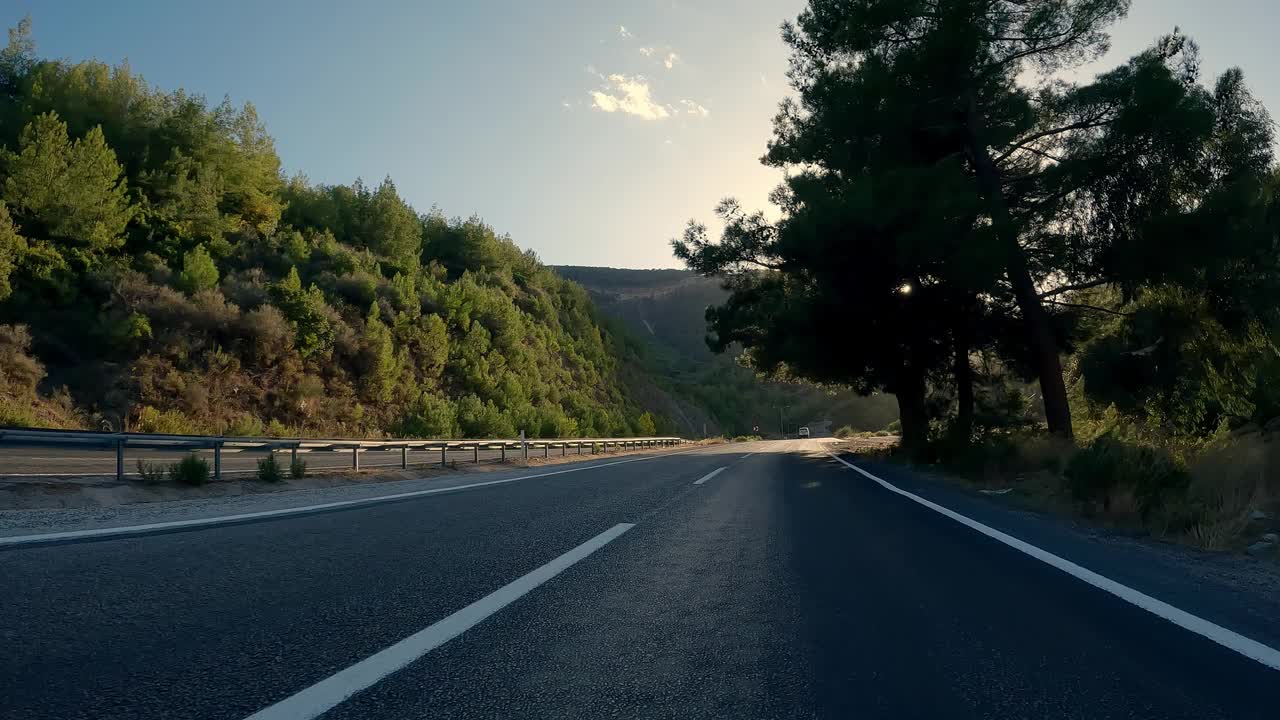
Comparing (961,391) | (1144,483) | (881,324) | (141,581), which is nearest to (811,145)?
(881,324)

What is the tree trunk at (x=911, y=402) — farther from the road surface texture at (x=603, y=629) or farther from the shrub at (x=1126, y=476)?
the road surface texture at (x=603, y=629)

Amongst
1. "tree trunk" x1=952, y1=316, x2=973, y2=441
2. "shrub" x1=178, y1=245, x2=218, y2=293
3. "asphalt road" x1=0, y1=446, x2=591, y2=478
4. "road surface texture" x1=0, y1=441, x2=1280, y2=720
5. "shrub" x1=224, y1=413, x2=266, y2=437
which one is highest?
"shrub" x1=178, y1=245, x2=218, y2=293

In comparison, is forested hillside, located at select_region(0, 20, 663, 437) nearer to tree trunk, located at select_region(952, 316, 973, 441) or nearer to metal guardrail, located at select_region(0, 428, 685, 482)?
metal guardrail, located at select_region(0, 428, 685, 482)

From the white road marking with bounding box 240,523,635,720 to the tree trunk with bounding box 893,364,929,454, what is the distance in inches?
857

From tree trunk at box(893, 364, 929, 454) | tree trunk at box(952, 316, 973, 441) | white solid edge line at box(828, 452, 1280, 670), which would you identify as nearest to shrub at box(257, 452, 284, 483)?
white solid edge line at box(828, 452, 1280, 670)

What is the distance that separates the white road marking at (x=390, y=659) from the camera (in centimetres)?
238

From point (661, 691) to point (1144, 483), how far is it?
8.06 metres

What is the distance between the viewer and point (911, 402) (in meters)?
26.6

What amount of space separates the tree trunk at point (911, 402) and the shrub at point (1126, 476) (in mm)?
14579

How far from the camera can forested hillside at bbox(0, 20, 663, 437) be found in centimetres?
3047

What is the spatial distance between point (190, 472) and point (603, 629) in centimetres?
1132

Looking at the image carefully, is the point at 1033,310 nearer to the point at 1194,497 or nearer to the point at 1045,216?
the point at 1045,216

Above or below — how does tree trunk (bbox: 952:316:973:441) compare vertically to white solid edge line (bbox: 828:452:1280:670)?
above

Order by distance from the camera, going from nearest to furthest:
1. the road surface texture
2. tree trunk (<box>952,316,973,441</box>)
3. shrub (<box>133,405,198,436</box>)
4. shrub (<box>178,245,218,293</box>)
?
the road surface texture < tree trunk (<box>952,316,973,441</box>) < shrub (<box>133,405,198,436</box>) < shrub (<box>178,245,218,293</box>)
